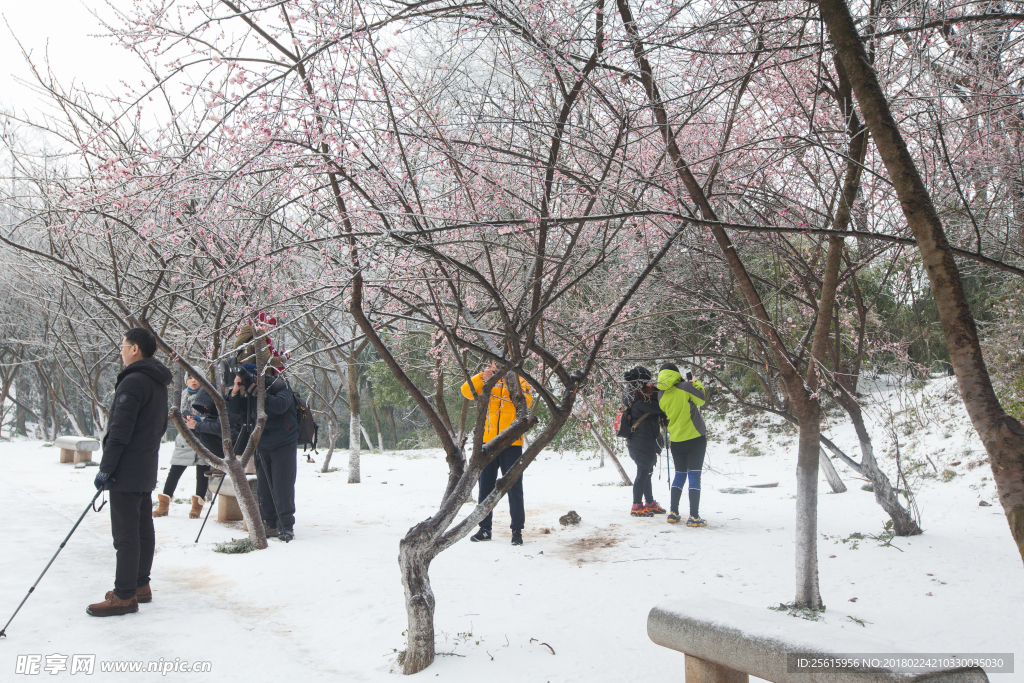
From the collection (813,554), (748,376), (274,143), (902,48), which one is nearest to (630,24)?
(274,143)

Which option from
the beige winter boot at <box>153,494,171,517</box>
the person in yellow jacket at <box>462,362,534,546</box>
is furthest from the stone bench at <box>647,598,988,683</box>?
the beige winter boot at <box>153,494,171,517</box>

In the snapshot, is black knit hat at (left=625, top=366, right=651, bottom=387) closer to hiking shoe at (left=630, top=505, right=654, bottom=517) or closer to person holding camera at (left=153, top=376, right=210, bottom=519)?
hiking shoe at (left=630, top=505, right=654, bottom=517)

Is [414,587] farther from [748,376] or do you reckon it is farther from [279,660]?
[748,376]

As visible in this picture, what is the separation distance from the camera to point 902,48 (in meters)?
4.17

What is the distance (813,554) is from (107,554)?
514 centimetres

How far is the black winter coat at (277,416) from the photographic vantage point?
5879mm

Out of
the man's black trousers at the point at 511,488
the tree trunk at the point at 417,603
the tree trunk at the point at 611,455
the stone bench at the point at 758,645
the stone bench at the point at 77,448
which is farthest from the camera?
the stone bench at the point at 77,448

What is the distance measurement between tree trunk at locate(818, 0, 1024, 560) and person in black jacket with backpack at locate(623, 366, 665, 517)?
15.7 feet

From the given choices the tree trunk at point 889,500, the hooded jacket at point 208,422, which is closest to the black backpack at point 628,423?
the tree trunk at point 889,500

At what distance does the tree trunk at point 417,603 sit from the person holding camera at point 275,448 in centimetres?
285

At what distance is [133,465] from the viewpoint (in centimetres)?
390

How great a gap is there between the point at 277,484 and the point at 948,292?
17.7ft

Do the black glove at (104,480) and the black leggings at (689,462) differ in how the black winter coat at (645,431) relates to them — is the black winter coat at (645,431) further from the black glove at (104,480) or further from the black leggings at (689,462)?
the black glove at (104,480)

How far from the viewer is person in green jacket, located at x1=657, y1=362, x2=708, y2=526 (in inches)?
272
